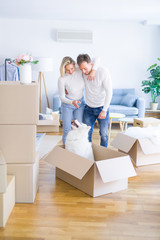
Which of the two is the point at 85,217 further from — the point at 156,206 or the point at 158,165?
the point at 158,165

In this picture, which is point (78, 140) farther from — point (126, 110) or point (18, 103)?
point (126, 110)

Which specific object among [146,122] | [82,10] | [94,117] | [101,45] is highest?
[82,10]

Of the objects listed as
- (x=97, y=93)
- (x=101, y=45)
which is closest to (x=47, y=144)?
(x=97, y=93)

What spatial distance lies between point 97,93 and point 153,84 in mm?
3297

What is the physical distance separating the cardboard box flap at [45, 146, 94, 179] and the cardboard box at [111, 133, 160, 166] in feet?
2.63

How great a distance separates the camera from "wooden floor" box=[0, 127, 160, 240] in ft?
6.77

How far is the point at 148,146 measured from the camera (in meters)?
3.44

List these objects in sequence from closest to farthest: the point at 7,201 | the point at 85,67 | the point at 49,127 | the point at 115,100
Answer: the point at 7,201, the point at 85,67, the point at 49,127, the point at 115,100

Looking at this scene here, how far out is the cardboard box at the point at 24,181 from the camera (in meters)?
2.51

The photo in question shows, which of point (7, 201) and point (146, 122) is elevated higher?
point (146, 122)

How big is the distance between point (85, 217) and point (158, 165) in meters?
1.67

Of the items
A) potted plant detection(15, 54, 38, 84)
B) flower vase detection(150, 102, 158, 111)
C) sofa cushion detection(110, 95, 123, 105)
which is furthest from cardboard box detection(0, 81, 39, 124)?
flower vase detection(150, 102, 158, 111)

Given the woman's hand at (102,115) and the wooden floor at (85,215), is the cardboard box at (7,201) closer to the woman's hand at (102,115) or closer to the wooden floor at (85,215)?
the wooden floor at (85,215)

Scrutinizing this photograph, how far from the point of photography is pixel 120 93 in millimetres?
6715
